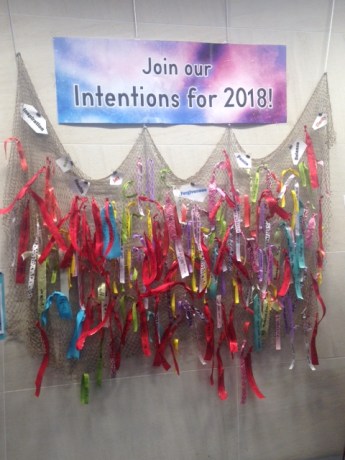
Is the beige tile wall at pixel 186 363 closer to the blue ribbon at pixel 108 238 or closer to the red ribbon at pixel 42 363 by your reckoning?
the red ribbon at pixel 42 363

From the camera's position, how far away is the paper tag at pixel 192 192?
160 centimetres

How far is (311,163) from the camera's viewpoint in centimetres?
167

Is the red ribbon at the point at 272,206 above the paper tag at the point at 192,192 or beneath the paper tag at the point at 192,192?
beneath

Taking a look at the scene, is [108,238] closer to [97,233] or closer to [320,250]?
[97,233]

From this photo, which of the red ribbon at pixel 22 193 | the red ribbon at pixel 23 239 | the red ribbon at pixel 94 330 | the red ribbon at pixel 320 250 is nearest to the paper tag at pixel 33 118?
the red ribbon at pixel 22 193

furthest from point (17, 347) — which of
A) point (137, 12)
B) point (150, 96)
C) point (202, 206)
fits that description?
point (137, 12)

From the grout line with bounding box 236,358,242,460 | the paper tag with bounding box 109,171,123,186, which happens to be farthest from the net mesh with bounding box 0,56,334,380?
the grout line with bounding box 236,358,242,460

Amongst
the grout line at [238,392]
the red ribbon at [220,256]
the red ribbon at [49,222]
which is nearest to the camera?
the red ribbon at [49,222]

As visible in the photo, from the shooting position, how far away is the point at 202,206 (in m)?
1.64

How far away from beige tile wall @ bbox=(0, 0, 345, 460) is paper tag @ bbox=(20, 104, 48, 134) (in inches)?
1.7

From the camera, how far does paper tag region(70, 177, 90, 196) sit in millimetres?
1538

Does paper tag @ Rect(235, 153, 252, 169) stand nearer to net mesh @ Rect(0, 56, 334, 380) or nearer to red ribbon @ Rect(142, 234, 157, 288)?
net mesh @ Rect(0, 56, 334, 380)

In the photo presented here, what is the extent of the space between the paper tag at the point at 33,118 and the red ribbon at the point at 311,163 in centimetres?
93

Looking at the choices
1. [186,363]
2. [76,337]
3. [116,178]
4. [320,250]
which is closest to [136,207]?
[116,178]
